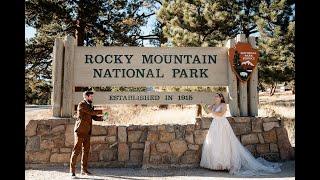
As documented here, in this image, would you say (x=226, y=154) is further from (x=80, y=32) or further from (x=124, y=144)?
(x=80, y=32)

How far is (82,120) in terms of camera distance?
7586mm

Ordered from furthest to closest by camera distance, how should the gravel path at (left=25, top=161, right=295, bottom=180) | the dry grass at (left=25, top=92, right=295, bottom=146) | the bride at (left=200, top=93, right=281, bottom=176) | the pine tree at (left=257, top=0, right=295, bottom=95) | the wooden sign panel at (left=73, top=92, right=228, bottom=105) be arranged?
the pine tree at (left=257, top=0, right=295, bottom=95)
the dry grass at (left=25, top=92, right=295, bottom=146)
the wooden sign panel at (left=73, top=92, right=228, bottom=105)
the bride at (left=200, top=93, right=281, bottom=176)
the gravel path at (left=25, top=161, right=295, bottom=180)

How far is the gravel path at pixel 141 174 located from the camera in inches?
294

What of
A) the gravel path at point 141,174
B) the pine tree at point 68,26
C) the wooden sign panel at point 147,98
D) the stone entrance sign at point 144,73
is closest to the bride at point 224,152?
the gravel path at point 141,174

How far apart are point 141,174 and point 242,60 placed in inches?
132

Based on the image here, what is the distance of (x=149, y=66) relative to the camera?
29.7 feet

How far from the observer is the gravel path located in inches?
294

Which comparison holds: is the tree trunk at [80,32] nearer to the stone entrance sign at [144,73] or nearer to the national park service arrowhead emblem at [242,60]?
the stone entrance sign at [144,73]

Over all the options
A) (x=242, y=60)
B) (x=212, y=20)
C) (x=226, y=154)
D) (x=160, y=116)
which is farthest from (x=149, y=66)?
(x=212, y=20)

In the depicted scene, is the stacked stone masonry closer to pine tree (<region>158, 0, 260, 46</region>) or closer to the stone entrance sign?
the stone entrance sign

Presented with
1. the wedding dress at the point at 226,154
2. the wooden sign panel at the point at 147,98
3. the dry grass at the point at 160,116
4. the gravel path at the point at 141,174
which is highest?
the wooden sign panel at the point at 147,98

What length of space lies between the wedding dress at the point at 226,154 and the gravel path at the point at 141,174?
0.58 feet

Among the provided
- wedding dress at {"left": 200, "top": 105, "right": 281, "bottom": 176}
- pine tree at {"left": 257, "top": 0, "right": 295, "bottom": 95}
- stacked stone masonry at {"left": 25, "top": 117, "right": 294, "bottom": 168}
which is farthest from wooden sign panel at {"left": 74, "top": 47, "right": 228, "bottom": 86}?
pine tree at {"left": 257, "top": 0, "right": 295, "bottom": 95}
